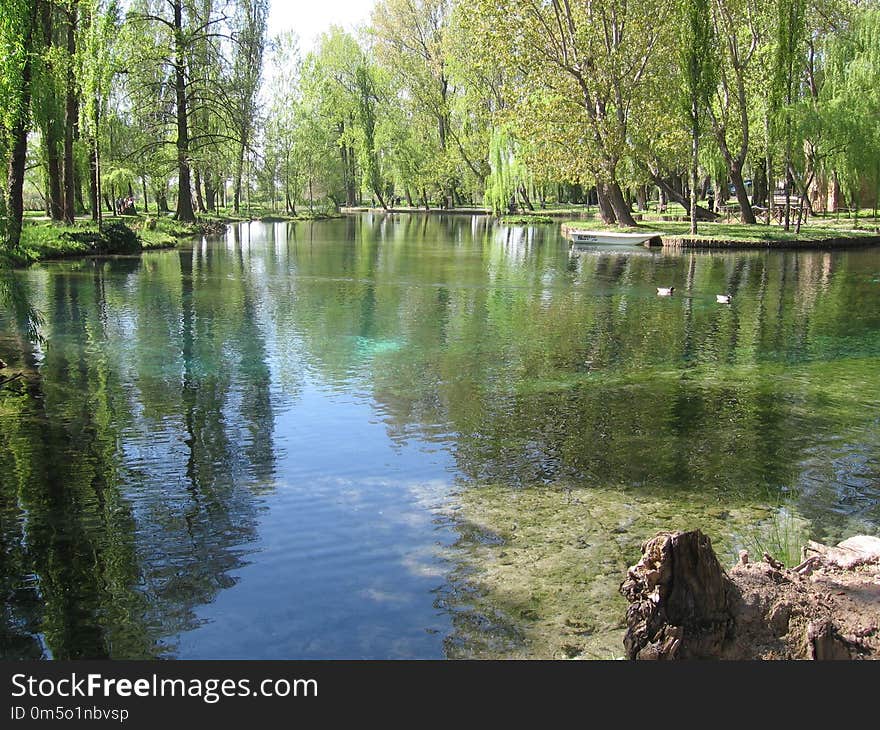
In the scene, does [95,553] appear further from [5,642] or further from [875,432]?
[875,432]

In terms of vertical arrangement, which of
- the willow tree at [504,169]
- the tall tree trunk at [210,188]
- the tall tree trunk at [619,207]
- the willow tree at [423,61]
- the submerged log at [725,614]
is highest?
the willow tree at [423,61]

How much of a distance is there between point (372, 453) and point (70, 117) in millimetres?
29101

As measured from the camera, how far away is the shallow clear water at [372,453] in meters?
5.12

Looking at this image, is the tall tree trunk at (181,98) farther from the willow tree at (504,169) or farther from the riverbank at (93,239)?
the willow tree at (504,169)

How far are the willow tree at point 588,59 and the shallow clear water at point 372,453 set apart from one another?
72.7 ft

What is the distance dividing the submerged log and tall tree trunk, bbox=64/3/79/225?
29100 mm

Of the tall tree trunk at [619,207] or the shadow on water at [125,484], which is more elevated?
the tall tree trunk at [619,207]

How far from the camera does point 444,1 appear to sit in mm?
67000

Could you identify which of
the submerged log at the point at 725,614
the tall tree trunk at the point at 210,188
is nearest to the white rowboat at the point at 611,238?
the tall tree trunk at the point at 210,188

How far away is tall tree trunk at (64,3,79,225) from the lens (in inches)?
1145

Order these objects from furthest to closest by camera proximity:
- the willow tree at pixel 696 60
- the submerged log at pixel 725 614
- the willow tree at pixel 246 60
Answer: the willow tree at pixel 246 60 < the willow tree at pixel 696 60 < the submerged log at pixel 725 614

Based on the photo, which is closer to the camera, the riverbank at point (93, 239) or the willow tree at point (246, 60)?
the riverbank at point (93, 239)

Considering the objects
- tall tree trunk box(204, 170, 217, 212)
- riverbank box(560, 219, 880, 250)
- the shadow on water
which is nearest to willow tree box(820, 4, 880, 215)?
riverbank box(560, 219, 880, 250)

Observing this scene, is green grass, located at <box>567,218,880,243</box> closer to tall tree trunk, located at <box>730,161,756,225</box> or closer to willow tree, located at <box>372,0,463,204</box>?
tall tree trunk, located at <box>730,161,756,225</box>
